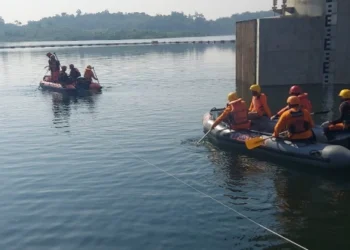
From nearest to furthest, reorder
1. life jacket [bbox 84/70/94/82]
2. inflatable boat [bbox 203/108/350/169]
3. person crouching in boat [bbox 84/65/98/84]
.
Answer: inflatable boat [bbox 203/108/350/169]
person crouching in boat [bbox 84/65/98/84]
life jacket [bbox 84/70/94/82]

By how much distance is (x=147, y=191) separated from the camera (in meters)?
10.6

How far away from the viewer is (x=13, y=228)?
356 inches

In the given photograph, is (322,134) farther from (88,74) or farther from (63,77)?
(63,77)

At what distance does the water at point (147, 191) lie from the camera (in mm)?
8430

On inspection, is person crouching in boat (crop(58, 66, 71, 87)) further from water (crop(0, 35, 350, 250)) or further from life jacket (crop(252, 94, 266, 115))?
life jacket (crop(252, 94, 266, 115))

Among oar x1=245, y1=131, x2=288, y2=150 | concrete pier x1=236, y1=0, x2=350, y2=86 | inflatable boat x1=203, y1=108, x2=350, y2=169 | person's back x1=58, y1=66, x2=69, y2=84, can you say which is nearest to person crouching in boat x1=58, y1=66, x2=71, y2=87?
person's back x1=58, y1=66, x2=69, y2=84

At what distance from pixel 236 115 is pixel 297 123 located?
→ 2467mm

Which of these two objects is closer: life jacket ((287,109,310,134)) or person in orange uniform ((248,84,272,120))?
life jacket ((287,109,310,134))

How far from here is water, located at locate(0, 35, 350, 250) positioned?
332 inches

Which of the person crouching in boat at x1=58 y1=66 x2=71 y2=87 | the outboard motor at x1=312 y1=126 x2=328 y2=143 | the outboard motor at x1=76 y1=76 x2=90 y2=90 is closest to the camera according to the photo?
the outboard motor at x1=312 y1=126 x2=328 y2=143

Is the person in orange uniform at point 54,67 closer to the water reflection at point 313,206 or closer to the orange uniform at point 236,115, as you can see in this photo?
the orange uniform at point 236,115

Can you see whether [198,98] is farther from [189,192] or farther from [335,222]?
[335,222]

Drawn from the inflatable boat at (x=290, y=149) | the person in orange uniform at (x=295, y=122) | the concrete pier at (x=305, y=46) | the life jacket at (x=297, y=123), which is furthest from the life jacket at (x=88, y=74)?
the life jacket at (x=297, y=123)

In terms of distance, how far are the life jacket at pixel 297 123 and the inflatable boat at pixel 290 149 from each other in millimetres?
388
